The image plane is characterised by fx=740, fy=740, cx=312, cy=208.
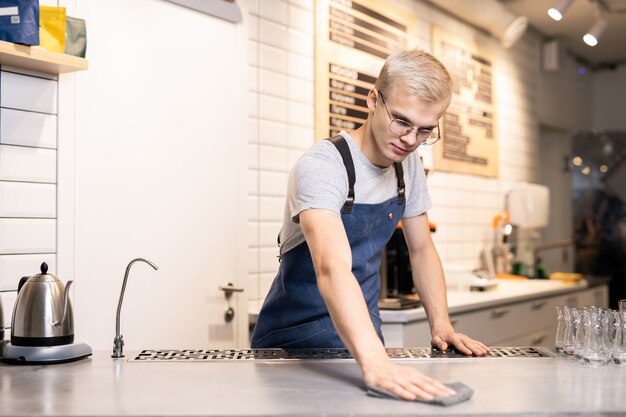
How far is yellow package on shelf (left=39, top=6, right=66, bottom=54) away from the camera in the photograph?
7.27ft

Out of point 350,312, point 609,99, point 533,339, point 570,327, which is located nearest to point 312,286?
point 350,312

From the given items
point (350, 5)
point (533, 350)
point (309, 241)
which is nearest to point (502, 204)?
point (350, 5)

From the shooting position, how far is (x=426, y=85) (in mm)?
→ 1903

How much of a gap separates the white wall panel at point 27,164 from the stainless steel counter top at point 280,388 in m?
0.69

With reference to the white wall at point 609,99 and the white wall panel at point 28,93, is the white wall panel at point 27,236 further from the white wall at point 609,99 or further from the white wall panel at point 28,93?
the white wall at point 609,99

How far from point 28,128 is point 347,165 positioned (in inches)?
41.3

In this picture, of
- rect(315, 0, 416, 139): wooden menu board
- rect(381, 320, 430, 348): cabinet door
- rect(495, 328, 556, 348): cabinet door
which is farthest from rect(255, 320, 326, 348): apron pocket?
rect(495, 328, 556, 348): cabinet door

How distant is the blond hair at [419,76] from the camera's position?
6.25 ft

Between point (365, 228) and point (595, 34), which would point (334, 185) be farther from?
point (595, 34)

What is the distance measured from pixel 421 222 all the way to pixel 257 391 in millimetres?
985

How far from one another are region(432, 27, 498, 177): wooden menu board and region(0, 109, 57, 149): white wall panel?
9.17 ft

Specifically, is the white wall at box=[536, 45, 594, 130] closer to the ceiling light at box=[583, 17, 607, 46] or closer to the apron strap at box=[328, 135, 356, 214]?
→ the ceiling light at box=[583, 17, 607, 46]

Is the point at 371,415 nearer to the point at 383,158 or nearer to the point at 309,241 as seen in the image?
the point at 309,241

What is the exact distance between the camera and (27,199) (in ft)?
7.71
